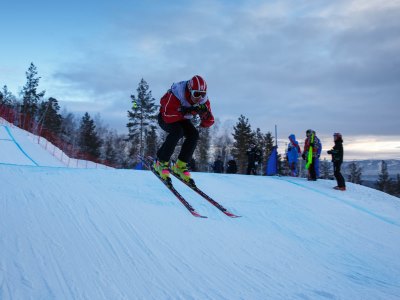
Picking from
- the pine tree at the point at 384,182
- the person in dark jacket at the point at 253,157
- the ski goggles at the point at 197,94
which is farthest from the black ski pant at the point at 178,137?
the pine tree at the point at 384,182

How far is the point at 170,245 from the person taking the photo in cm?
364

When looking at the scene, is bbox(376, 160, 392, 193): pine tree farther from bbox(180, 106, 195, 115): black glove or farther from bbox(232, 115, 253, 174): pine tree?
bbox(180, 106, 195, 115): black glove

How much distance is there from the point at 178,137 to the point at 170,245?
6.68 ft

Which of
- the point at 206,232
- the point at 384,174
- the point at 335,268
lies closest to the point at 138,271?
the point at 206,232

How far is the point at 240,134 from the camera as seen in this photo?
4059 centimetres

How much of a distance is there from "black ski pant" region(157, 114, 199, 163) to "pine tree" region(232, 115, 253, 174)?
34692 mm

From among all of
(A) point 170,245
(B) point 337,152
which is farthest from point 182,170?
(B) point 337,152

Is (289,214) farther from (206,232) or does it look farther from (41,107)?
(41,107)

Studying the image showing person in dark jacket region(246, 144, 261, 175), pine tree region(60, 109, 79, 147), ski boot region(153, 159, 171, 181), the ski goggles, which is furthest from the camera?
pine tree region(60, 109, 79, 147)

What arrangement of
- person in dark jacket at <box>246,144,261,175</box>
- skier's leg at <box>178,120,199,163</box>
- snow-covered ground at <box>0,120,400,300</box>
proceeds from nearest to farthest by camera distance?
snow-covered ground at <box>0,120,400,300</box> → skier's leg at <box>178,120,199,163</box> → person in dark jacket at <box>246,144,261,175</box>

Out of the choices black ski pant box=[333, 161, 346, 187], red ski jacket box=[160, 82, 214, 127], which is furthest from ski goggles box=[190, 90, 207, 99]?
black ski pant box=[333, 161, 346, 187]

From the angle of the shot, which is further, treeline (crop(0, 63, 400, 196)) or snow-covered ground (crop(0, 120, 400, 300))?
treeline (crop(0, 63, 400, 196))

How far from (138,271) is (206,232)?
145cm

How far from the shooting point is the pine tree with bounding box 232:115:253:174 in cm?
4009
